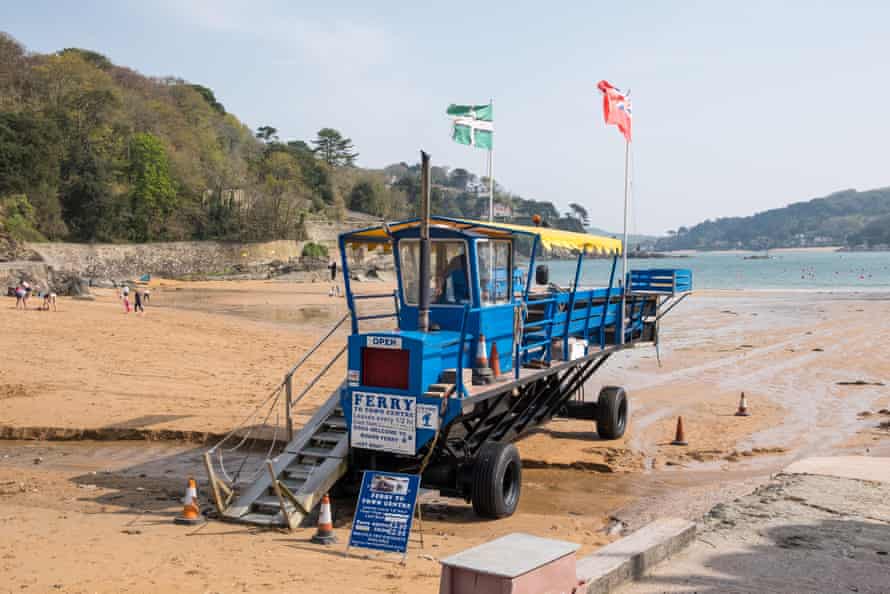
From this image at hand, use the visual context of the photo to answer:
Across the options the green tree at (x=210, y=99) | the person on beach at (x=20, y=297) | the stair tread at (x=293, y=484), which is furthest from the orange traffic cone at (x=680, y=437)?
the green tree at (x=210, y=99)

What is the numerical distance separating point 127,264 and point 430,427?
73756 millimetres

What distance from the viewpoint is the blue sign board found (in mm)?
8289

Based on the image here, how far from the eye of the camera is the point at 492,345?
10883 mm

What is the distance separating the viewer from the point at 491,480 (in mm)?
9812

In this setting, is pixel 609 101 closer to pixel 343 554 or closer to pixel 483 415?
pixel 483 415

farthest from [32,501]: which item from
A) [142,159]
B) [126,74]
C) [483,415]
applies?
[126,74]

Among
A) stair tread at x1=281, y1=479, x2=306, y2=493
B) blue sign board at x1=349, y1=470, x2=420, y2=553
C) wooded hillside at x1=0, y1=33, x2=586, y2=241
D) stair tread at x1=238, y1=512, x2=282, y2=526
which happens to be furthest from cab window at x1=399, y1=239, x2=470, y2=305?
wooded hillside at x1=0, y1=33, x2=586, y2=241

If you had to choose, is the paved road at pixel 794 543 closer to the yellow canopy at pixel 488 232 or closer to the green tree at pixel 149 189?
the yellow canopy at pixel 488 232

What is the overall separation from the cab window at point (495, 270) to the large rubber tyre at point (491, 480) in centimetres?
204

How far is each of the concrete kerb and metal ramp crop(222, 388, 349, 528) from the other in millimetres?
3611

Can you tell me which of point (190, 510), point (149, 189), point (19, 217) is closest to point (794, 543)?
point (190, 510)

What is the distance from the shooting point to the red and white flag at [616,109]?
2022 centimetres

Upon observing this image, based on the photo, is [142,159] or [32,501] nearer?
[32,501]

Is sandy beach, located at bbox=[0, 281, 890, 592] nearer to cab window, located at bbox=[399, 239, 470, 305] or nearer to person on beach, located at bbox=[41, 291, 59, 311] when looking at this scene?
person on beach, located at bbox=[41, 291, 59, 311]
